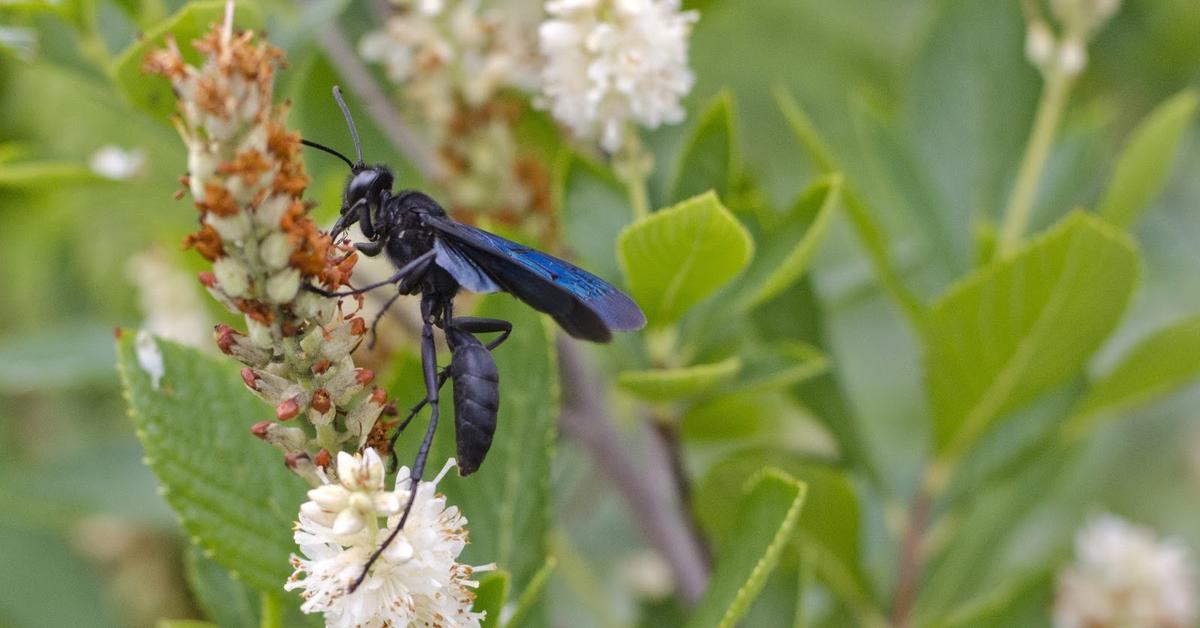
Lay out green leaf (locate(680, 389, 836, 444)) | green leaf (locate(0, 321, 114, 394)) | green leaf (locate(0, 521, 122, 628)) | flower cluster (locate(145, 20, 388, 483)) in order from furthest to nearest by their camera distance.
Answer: green leaf (locate(0, 521, 122, 628)), green leaf (locate(0, 321, 114, 394)), green leaf (locate(680, 389, 836, 444)), flower cluster (locate(145, 20, 388, 483))

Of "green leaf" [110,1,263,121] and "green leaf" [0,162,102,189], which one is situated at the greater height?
"green leaf" [0,162,102,189]

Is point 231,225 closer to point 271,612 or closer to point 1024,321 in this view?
point 271,612

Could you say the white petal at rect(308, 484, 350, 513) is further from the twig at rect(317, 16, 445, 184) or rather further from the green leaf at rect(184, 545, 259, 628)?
the twig at rect(317, 16, 445, 184)

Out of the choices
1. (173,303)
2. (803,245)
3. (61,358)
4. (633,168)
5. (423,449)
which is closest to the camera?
(423,449)

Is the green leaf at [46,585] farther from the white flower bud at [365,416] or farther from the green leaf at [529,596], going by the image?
the white flower bud at [365,416]

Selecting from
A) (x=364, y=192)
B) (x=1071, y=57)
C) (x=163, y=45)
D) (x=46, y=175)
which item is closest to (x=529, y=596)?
(x=364, y=192)

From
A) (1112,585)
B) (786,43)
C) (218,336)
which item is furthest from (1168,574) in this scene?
(786,43)

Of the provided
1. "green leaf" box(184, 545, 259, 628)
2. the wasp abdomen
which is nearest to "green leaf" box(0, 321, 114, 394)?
"green leaf" box(184, 545, 259, 628)
